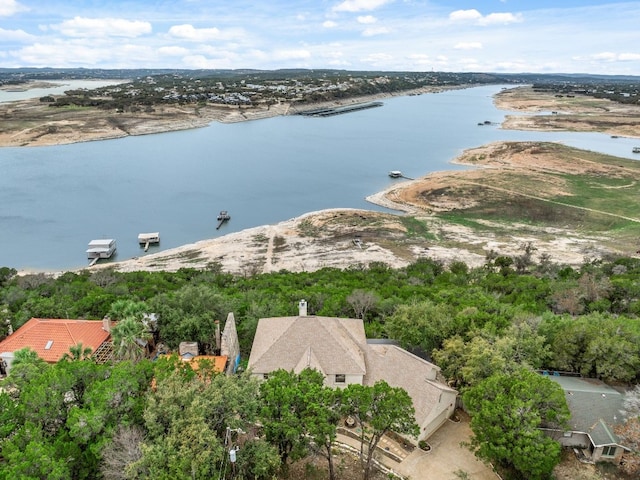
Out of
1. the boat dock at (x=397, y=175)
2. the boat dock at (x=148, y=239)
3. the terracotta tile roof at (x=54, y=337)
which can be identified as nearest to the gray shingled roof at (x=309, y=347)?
the terracotta tile roof at (x=54, y=337)

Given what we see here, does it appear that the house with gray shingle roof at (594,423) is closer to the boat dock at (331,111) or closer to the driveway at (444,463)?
the driveway at (444,463)

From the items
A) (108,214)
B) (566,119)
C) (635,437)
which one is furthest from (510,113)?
(635,437)

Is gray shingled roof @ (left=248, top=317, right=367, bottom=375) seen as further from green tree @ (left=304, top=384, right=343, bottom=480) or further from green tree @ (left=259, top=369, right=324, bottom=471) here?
green tree @ (left=304, top=384, right=343, bottom=480)

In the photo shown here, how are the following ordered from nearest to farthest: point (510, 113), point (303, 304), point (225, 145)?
point (303, 304)
point (225, 145)
point (510, 113)

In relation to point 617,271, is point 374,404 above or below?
above

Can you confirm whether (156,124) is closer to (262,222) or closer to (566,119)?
(262,222)

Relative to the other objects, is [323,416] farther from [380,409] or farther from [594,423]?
[594,423]
